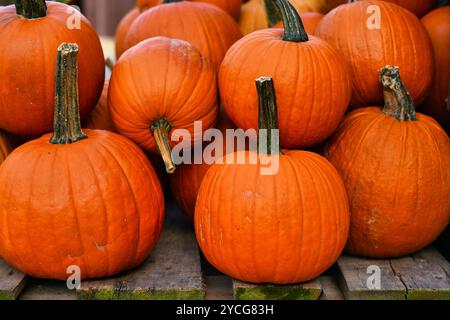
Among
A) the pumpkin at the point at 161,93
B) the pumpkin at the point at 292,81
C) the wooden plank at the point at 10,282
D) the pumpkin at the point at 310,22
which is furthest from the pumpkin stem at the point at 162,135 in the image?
the pumpkin at the point at 310,22

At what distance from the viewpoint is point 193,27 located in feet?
8.25

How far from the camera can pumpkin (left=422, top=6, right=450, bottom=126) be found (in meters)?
2.53

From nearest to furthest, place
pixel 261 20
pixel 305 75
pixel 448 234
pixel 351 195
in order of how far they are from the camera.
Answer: pixel 305 75 < pixel 351 195 < pixel 448 234 < pixel 261 20

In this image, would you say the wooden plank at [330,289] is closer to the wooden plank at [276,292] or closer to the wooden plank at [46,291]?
the wooden plank at [276,292]

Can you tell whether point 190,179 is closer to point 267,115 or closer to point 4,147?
point 267,115

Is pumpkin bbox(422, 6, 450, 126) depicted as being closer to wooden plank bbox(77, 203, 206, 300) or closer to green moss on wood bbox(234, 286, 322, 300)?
green moss on wood bbox(234, 286, 322, 300)

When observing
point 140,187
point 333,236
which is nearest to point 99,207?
point 140,187

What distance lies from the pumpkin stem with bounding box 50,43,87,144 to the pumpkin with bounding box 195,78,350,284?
50 centimetres

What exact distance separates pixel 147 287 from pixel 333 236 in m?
0.63

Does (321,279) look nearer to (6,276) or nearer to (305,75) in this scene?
(305,75)

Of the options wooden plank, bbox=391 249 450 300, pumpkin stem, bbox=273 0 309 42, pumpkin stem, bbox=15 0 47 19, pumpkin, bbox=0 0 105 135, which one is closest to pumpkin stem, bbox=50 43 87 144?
pumpkin, bbox=0 0 105 135

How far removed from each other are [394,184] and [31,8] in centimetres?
144

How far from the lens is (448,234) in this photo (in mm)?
2438

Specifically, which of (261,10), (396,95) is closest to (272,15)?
(261,10)
